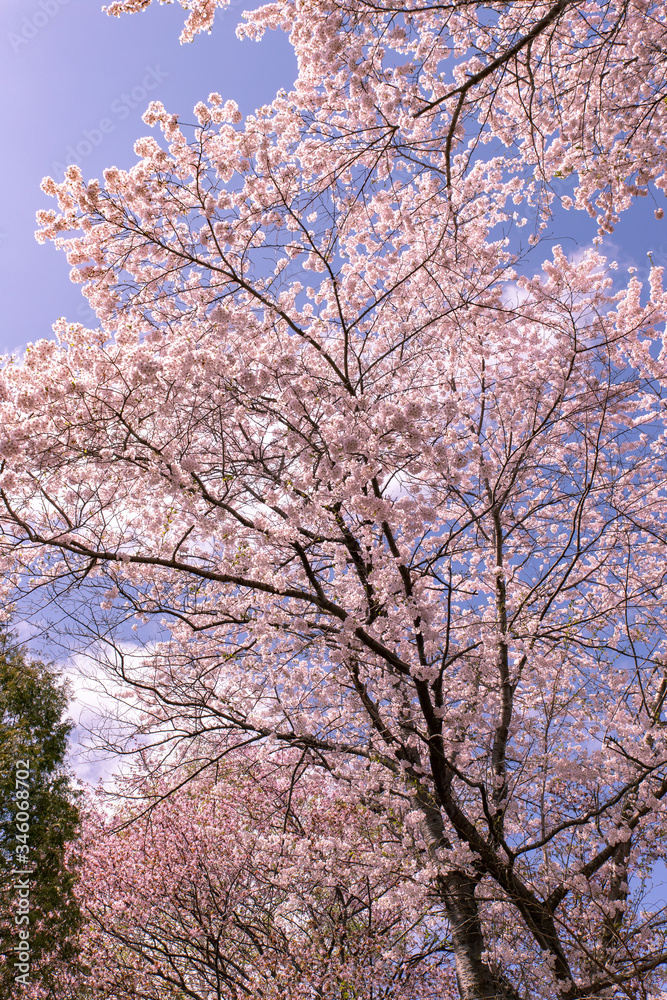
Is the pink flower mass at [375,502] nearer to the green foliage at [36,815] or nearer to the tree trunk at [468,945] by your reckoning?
the tree trunk at [468,945]

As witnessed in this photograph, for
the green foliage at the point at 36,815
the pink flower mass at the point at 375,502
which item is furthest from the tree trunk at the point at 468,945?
the green foliage at the point at 36,815

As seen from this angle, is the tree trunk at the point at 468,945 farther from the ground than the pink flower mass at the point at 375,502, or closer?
closer

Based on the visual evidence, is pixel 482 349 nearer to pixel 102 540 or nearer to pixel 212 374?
pixel 212 374

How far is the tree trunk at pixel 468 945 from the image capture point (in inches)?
224

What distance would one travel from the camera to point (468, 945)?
591 centimetres

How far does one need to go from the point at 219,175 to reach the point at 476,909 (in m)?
8.06

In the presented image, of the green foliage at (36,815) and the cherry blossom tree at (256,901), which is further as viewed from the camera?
the green foliage at (36,815)

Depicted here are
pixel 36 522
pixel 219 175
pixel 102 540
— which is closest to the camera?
pixel 102 540

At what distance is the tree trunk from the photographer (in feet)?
18.6

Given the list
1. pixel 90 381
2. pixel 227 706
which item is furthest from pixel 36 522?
pixel 227 706

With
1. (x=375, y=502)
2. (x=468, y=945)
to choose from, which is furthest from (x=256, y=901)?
(x=375, y=502)

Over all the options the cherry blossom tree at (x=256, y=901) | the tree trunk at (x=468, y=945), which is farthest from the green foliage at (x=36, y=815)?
the tree trunk at (x=468, y=945)

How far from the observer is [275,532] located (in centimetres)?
557

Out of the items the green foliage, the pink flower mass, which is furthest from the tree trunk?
the green foliage
